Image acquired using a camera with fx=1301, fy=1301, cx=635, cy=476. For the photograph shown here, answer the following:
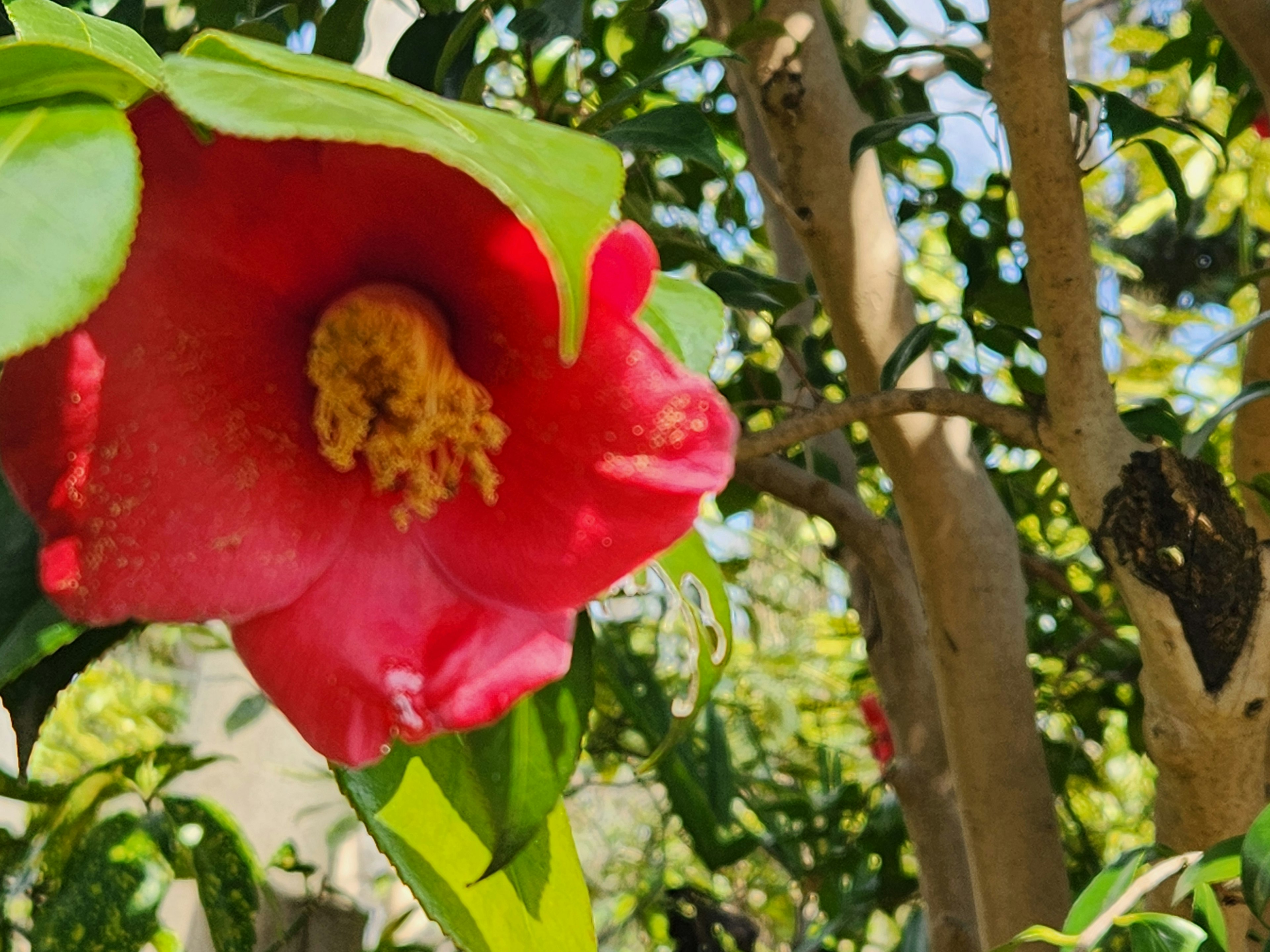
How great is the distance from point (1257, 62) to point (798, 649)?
53.3 inches

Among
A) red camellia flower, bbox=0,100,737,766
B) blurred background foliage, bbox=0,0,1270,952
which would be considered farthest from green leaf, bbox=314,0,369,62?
red camellia flower, bbox=0,100,737,766

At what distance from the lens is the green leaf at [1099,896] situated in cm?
48

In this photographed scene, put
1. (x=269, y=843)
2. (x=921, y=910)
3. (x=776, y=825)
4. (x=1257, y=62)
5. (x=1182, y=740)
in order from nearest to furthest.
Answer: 1. (x=1182, y=740)
2. (x=1257, y=62)
3. (x=921, y=910)
4. (x=776, y=825)
5. (x=269, y=843)

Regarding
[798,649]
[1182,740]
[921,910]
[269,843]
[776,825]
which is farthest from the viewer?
[269,843]

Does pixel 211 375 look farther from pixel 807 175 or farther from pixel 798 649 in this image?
pixel 798 649

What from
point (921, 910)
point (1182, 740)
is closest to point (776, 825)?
point (921, 910)

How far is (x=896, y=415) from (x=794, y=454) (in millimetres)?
472

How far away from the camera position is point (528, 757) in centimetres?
33

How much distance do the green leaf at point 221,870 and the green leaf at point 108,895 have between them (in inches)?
0.7

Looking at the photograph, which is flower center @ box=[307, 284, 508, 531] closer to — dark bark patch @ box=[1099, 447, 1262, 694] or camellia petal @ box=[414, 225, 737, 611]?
camellia petal @ box=[414, 225, 737, 611]

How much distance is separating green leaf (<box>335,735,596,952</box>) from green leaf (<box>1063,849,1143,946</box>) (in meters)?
0.23

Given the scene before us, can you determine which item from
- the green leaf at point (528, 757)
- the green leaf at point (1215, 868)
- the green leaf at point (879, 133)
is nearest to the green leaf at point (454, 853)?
the green leaf at point (528, 757)

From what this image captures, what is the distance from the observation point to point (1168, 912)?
0.66m

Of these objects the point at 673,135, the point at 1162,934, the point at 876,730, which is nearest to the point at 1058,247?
the point at 673,135
